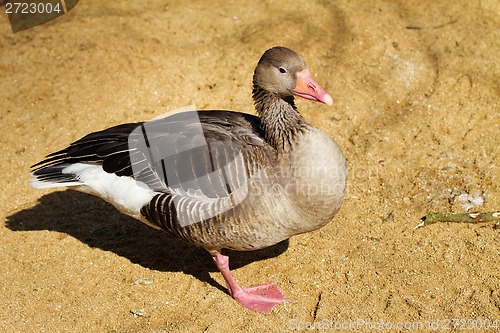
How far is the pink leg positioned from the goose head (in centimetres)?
153

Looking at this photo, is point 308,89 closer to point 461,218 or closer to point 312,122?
point 461,218

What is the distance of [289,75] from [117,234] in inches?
97.5

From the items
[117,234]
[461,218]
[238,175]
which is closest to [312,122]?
[461,218]

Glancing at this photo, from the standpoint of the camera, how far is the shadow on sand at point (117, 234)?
18.4 feet

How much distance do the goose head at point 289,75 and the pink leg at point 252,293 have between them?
1534 mm

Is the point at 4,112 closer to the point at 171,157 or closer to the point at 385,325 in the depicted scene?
the point at 171,157

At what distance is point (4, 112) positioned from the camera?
7352mm

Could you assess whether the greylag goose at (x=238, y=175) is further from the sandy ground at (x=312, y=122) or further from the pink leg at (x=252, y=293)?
the sandy ground at (x=312, y=122)

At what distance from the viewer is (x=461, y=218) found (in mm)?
5516

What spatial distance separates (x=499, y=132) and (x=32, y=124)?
539cm

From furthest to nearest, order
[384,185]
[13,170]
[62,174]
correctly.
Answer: [13,170] → [384,185] → [62,174]

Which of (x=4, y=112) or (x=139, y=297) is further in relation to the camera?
(x=4, y=112)

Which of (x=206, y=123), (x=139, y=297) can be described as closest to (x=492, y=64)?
(x=206, y=123)

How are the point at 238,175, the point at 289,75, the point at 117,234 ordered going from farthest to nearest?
the point at 117,234, the point at 289,75, the point at 238,175
